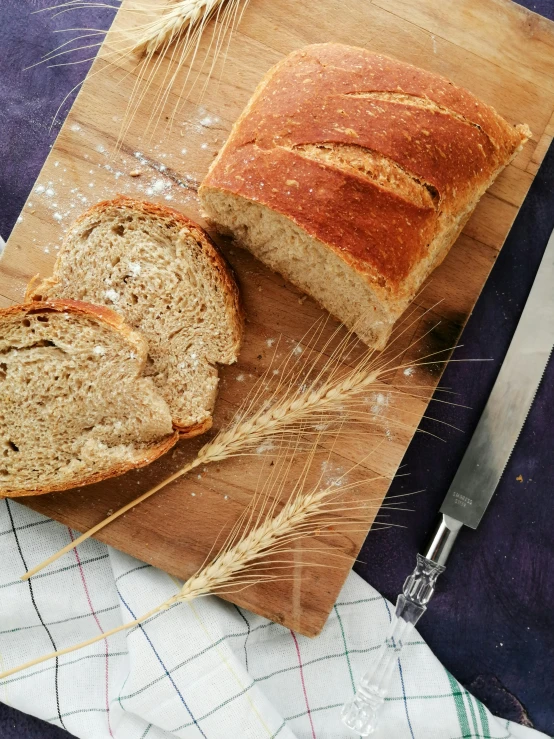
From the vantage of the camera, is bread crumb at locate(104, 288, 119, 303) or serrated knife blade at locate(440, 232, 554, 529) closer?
bread crumb at locate(104, 288, 119, 303)

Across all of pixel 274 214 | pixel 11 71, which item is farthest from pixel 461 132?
pixel 11 71

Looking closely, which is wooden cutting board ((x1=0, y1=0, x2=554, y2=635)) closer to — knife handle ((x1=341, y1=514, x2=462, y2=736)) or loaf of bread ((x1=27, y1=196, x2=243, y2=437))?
loaf of bread ((x1=27, y1=196, x2=243, y2=437))

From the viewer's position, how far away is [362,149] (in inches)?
86.7

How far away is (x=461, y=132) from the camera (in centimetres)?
228

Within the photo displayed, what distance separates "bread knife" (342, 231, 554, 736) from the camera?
269 cm

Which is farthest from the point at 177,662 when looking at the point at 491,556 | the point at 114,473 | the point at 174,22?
the point at 174,22

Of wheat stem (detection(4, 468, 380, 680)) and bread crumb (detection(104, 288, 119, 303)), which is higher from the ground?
bread crumb (detection(104, 288, 119, 303))

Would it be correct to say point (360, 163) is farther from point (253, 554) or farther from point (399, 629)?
point (399, 629)

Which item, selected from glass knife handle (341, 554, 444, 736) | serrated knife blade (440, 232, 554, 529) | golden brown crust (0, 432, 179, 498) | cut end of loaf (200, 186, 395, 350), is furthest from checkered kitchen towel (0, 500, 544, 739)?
cut end of loaf (200, 186, 395, 350)

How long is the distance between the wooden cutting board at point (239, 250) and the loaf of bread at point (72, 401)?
168 millimetres

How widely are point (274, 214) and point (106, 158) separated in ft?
2.92

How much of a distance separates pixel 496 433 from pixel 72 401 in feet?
5.92

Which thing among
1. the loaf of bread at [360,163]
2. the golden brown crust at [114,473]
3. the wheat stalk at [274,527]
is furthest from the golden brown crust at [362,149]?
the golden brown crust at [114,473]

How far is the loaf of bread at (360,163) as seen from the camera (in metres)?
2.20
